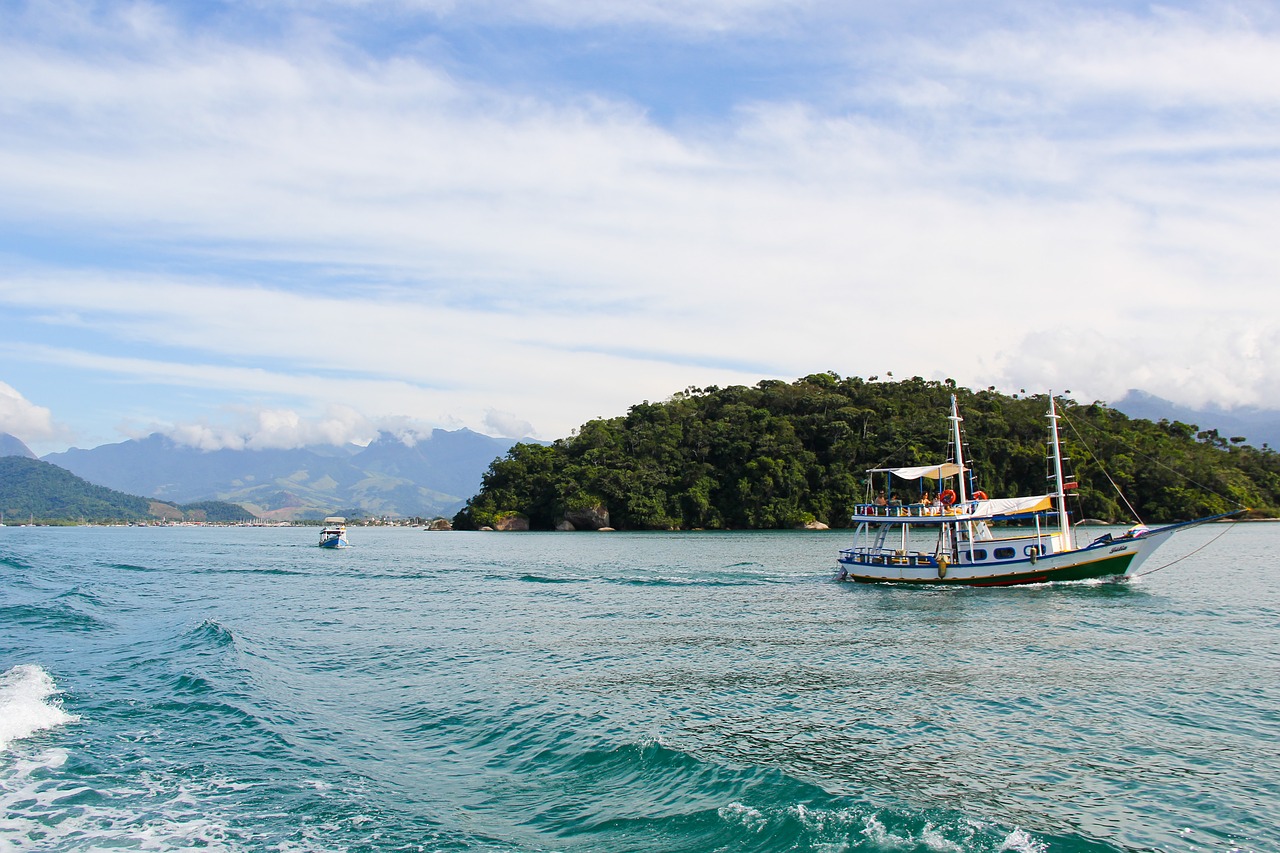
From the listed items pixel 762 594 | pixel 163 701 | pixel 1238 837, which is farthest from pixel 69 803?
pixel 762 594

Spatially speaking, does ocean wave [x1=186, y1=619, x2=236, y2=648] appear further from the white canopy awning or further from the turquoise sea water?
the white canopy awning

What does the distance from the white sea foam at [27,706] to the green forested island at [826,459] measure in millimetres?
97597

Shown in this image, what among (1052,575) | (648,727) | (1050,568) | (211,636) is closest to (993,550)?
(1050,568)

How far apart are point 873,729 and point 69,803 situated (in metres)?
14.1

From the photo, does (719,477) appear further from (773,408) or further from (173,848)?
(173,848)

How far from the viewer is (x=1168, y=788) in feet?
42.9

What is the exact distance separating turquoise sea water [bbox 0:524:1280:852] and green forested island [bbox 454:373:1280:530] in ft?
259

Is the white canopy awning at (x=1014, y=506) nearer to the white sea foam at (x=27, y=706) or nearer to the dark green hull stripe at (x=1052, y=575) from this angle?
the dark green hull stripe at (x=1052, y=575)

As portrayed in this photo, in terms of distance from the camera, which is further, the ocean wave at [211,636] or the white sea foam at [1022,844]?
the ocean wave at [211,636]

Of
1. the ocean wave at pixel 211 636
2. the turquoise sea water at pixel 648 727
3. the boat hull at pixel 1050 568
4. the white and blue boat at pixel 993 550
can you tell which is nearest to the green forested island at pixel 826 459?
the white and blue boat at pixel 993 550

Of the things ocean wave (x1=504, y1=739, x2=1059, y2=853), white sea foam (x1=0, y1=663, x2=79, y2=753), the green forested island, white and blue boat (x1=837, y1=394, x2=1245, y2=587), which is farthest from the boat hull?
the green forested island

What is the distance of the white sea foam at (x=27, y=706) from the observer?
54.1 feet

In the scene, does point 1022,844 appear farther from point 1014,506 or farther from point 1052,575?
point 1014,506

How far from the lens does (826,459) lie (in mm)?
118375
